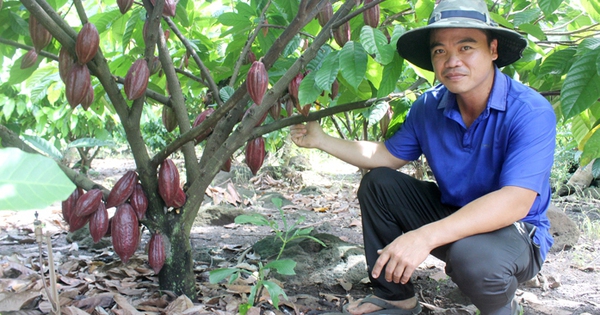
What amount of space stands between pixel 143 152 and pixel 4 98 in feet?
11.3

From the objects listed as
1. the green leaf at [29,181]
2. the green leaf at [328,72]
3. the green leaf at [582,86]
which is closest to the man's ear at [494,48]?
the green leaf at [582,86]

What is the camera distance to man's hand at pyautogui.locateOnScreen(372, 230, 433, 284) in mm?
1374

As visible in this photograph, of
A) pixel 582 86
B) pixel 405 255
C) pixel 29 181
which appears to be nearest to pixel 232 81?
pixel 405 255

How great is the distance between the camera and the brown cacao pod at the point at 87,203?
53.5 inches

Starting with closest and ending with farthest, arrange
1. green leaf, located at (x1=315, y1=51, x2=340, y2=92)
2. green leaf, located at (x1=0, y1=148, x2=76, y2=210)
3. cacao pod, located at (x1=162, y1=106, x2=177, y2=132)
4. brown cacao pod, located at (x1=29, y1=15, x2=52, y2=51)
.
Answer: green leaf, located at (x1=0, y1=148, x2=76, y2=210), green leaf, located at (x1=315, y1=51, x2=340, y2=92), brown cacao pod, located at (x1=29, y1=15, x2=52, y2=51), cacao pod, located at (x1=162, y1=106, x2=177, y2=132)

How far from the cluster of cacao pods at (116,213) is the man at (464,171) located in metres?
0.64

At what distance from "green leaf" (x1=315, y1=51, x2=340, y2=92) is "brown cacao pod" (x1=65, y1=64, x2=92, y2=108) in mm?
643

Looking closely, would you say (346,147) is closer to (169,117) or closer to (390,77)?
(390,77)

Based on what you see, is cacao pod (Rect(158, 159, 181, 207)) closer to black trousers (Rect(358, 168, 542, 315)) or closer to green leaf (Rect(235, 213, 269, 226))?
green leaf (Rect(235, 213, 269, 226))

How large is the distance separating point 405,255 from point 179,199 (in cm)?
72

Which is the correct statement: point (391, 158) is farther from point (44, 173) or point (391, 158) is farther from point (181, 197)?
point (44, 173)

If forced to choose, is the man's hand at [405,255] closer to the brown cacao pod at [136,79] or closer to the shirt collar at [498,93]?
the shirt collar at [498,93]

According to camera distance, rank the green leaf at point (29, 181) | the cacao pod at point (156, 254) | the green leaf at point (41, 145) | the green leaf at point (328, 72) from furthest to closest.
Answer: the cacao pod at point (156, 254)
the green leaf at point (328, 72)
the green leaf at point (41, 145)
the green leaf at point (29, 181)

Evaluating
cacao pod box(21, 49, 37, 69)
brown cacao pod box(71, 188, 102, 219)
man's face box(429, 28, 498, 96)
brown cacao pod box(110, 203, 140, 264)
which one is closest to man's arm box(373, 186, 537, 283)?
man's face box(429, 28, 498, 96)
